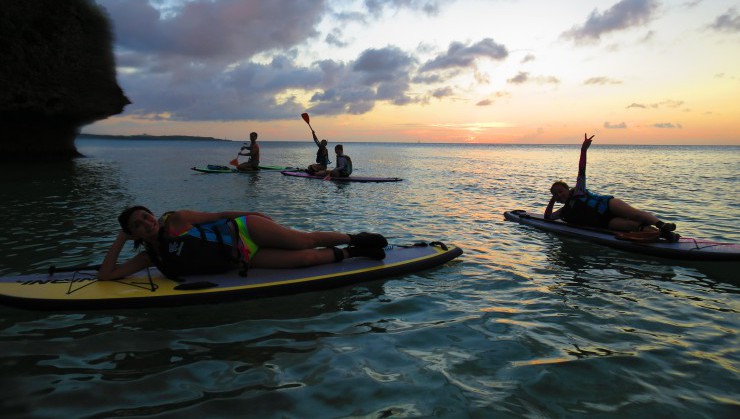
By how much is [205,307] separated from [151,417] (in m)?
2.21

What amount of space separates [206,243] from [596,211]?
8.09 metres

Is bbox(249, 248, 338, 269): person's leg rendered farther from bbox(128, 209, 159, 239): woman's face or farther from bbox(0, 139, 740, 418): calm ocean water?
bbox(128, 209, 159, 239): woman's face

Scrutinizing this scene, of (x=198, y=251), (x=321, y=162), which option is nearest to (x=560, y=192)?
(x=198, y=251)

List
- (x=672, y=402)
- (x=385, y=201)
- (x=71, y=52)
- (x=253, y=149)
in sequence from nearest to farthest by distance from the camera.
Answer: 1. (x=672, y=402)
2. (x=385, y=201)
3. (x=253, y=149)
4. (x=71, y=52)

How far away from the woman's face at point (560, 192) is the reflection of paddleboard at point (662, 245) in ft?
2.01

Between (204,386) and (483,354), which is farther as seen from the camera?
(483,354)

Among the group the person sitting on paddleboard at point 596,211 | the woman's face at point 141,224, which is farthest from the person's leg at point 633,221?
the woman's face at point 141,224

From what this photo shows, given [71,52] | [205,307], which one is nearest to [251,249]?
[205,307]

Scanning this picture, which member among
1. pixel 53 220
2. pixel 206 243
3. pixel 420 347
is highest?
pixel 206 243

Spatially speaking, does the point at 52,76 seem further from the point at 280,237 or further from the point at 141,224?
the point at 280,237

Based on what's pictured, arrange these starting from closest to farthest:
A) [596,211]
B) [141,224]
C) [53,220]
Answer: [141,224] < [596,211] < [53,220]

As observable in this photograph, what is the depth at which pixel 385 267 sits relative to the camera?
21.4ft

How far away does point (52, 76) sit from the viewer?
2756 cm

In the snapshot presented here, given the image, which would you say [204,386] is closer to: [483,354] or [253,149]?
[483,354]
